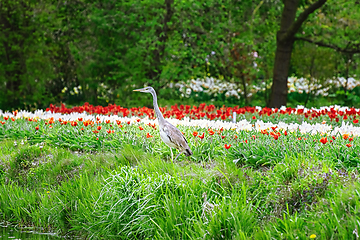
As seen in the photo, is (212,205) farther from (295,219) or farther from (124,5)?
(124,5)

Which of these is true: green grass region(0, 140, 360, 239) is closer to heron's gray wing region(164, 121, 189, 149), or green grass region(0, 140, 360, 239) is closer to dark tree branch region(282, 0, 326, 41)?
heron's gray wing region(164, 121, 189, 149)

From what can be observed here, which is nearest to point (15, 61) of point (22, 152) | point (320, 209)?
point (22, 152)

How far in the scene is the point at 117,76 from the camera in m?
13.9

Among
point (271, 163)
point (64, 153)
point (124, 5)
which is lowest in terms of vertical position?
point (64, 153)

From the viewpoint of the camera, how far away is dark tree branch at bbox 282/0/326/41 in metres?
11.2

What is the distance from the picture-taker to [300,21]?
1140 centimetres

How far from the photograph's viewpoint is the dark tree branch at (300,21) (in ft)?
36.8

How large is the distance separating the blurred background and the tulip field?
22.4 ft

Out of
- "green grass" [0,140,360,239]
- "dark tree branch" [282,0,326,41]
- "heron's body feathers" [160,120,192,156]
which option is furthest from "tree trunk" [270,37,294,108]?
"heron's body feathers" [160,120,192,156]

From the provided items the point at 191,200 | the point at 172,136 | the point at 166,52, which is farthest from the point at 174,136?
the point at 166,52

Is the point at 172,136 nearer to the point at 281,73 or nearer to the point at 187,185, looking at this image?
the point at 187,185

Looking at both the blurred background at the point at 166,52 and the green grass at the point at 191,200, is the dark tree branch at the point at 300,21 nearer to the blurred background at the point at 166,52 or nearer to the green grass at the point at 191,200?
the blurred background at the point at 166,52

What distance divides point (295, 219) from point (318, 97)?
39.7 feet

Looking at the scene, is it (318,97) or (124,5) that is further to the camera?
(318,97)
